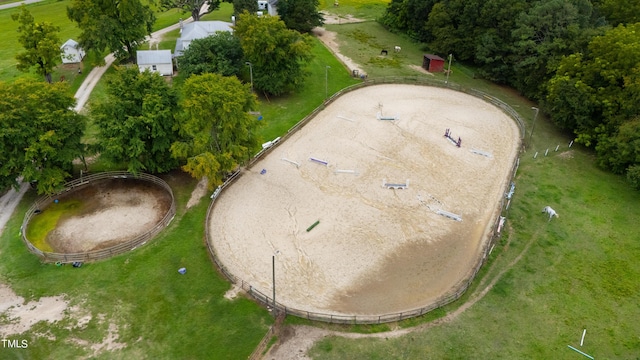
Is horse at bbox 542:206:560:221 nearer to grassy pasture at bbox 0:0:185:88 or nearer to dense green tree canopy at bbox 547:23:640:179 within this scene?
dense green tree canopy at bbox 547:23:640:179

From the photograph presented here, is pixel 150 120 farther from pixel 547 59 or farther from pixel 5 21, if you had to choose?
pixel 5 21

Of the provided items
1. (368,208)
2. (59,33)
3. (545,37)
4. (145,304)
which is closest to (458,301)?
(368,208)

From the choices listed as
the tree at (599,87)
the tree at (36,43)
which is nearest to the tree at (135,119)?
the tree at (36,43)

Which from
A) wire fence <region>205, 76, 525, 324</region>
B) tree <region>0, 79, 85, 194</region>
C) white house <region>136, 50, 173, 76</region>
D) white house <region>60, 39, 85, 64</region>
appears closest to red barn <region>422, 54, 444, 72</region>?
wire fence <region>205, 76, 525, 324</region>

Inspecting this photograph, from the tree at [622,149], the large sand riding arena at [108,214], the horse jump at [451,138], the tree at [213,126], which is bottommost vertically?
the large sand riding arena at [108,214]

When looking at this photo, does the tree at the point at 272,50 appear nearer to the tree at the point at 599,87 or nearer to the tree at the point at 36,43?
the tree at the point at 36,43

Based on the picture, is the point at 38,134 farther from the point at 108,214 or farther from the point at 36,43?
the point at 36,43

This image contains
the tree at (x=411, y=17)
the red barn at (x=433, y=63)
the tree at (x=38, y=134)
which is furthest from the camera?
the tree at (x=411, y=17)
